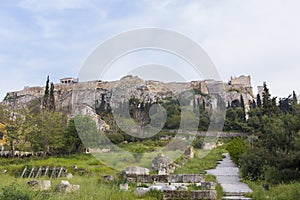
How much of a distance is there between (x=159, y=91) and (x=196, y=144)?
43.9 m

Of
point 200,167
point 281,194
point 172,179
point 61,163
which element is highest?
point 61,163

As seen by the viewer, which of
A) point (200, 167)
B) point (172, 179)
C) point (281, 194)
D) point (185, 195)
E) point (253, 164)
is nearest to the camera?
point (185, 195)

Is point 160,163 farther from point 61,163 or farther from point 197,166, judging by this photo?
point 61,163

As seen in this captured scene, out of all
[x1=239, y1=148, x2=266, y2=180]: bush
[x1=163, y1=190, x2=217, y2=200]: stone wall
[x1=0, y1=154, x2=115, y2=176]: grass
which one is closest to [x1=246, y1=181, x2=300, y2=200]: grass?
[x1=163, y1=190, x2=217, y2=200]: stone wall

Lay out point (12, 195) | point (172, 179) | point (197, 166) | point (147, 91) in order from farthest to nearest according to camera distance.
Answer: point (147, 91) < point (197, 166) < point (172, 179) < point (12, 195)

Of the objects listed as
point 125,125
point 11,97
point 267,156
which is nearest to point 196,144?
point 125,125

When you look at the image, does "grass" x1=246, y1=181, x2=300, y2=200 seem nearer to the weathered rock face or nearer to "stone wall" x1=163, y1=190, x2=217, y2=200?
"stone wall" x1=163, y1=190, x2=217, y2=200

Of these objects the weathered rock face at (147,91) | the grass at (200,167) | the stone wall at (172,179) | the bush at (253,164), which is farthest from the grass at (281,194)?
the weathered rock face at (147,91)

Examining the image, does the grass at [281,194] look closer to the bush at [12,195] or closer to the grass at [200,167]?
the grass at [200,167]

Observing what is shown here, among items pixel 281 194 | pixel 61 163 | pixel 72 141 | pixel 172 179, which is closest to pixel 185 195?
pixel 281 194

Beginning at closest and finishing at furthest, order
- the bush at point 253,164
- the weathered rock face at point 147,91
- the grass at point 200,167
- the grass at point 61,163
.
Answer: the grass at point 200,167 < the bush at point 253,164 < the grass at point 61,163 < the weathered rock face at point 147,91

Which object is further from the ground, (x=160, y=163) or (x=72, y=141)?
(x=72, y=141)

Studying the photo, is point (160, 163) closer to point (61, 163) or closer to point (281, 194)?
point (281, 194)

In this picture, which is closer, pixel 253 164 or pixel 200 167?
pixel 253 164
